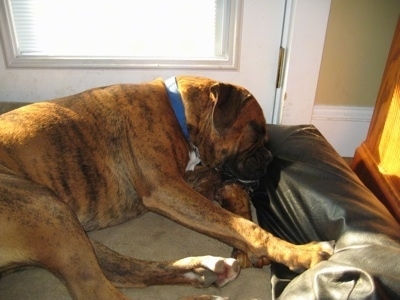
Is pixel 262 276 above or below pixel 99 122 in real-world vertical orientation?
below

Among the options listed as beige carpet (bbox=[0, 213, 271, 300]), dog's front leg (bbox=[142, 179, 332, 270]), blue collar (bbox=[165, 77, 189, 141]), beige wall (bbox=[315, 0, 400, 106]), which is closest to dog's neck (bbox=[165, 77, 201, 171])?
blue collar (bbox=[165, 77, 189, 141])

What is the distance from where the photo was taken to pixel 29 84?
2768mm

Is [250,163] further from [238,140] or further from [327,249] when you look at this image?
[327,249]

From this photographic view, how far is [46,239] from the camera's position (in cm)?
146

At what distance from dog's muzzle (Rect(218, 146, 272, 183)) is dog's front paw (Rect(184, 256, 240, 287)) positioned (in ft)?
1.77

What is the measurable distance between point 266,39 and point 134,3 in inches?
33.9

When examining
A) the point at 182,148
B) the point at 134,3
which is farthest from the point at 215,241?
the point at 134,3

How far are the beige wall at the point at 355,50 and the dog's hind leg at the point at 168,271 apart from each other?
1.64 metres

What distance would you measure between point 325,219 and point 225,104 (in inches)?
27.6

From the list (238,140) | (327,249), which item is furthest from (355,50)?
(327,249)

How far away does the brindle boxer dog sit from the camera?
1525 millimetres

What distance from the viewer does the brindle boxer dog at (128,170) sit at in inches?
60.1

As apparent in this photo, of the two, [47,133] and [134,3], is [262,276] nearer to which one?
[47,133]

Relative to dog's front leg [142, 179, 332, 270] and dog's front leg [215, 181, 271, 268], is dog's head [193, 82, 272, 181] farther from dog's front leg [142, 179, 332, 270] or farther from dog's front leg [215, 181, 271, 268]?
dog's front leg [142, 179, 332, 270]
